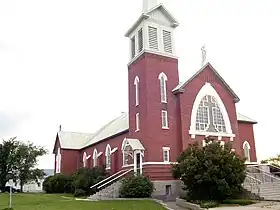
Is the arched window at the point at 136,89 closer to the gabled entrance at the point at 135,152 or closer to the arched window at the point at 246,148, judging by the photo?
the gabled entrance at the point at 135,152

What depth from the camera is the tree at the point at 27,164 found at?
47344mm

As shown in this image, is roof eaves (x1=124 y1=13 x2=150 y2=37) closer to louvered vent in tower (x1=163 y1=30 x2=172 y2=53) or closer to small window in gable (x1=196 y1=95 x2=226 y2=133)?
louvered vent in tower (x1=163 y1=30 x2=172 y2=53)

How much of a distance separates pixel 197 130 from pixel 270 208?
14.4 meters

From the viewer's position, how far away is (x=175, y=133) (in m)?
32.6

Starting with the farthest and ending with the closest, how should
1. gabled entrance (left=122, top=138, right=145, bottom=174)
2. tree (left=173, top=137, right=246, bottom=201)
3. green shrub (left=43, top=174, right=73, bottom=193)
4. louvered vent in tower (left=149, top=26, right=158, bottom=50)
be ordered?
1. green shrub (left=43, top=174, right=73, bottom=193)
2. louvered vent in tower (left=149, top=26, right=158, bottom=50)
3. gabled entrance (left=122, top=138, right=145, bottom=174)
4. tree (left=173, top=137, right=246, bottom=201)

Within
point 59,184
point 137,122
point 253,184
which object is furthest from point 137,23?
point 59,184

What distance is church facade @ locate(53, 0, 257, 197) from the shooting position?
104ft

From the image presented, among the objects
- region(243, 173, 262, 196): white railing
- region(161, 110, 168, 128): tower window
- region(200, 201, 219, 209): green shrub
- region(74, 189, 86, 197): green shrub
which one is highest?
region(161, 110, 168, 128): tower window

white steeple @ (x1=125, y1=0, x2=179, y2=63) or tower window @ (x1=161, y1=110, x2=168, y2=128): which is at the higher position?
white steeple @ (x1=125, y1=0, x2=179, y2=63)

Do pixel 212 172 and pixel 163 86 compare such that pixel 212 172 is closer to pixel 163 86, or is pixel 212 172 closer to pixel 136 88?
pixel 163 86

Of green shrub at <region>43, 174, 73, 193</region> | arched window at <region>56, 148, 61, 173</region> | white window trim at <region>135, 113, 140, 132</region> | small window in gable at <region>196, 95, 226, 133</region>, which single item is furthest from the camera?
arched window at <region>56, 148, 61, 173</region>

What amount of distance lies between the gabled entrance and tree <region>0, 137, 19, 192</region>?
19.8 m

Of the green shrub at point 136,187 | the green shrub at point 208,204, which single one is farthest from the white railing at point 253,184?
the green shrub at point 136,187

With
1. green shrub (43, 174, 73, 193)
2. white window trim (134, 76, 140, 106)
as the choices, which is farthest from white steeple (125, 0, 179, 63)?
green shrub (43, 174, 73, 193)
